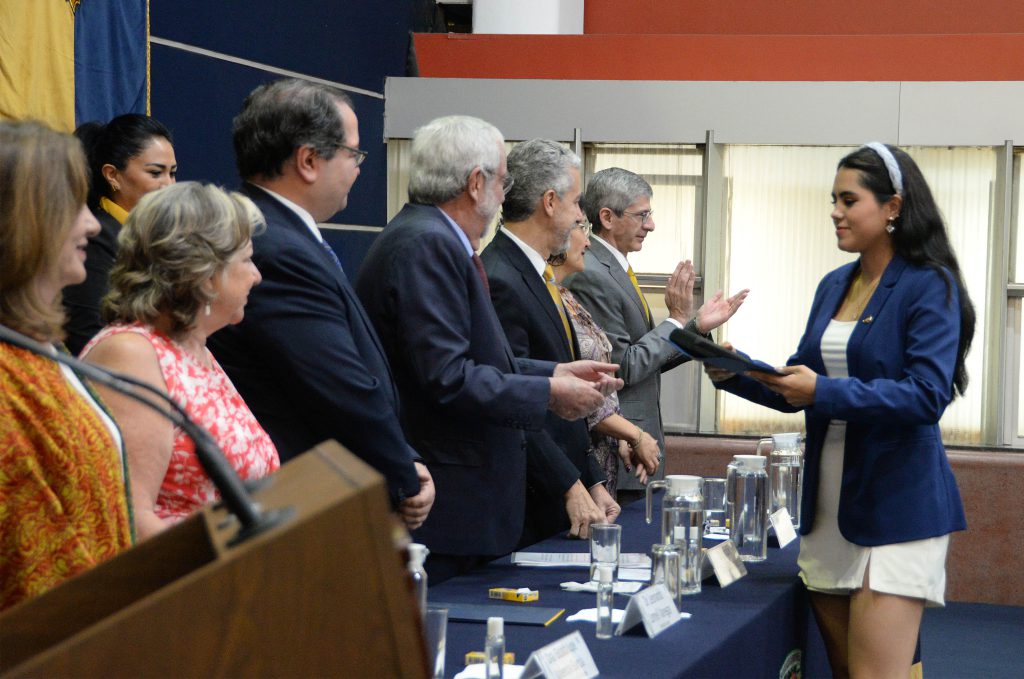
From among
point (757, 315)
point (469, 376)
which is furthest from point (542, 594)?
point (757, 315)

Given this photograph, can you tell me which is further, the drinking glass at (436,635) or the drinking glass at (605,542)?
the drinking glass at (605,542)

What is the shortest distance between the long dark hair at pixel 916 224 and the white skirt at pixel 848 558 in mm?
312

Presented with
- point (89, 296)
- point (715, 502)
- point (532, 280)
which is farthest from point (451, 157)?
point (715, 502)

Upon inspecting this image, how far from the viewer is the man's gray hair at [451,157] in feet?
8.65

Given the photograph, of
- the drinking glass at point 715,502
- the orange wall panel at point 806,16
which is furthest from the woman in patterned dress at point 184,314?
the orange wall panel at point 806,16

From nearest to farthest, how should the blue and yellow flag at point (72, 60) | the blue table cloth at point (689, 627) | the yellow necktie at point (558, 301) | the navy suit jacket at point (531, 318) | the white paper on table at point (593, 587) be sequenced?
1. the blue table cloth at point (689, 627)
2. the white paper on table at point (593, 587)
3. the navy suit jacket at point (531, 318)
4. the yellow necktie at point (558, 301)
5. the blue and yellow flag at point (72, 60)

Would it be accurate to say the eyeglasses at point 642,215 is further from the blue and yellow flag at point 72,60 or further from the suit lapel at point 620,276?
the blue and yellow flag at point 72,60

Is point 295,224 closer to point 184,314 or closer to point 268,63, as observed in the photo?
point 184,314

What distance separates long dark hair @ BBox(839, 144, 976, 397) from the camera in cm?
244

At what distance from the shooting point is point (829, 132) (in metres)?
6.47

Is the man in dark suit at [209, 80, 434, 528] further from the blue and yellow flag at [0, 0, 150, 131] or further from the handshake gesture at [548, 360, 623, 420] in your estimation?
the blue and yellow flag at [0, 0, 150, 131]

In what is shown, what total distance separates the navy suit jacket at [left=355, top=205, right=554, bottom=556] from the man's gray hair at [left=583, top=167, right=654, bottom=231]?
1.61m

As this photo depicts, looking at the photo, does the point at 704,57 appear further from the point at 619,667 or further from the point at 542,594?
the point at 619,667

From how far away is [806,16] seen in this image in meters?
7.20
